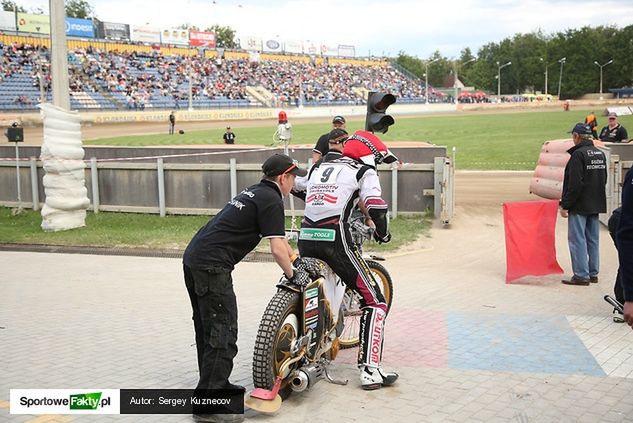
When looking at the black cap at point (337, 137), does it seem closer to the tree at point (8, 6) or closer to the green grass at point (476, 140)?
the green grass at point (476, 140)

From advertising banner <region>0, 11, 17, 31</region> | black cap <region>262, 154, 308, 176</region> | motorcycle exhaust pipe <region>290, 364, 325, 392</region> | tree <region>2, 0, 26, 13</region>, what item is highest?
tree <region>2, 0, 26, 13</region>

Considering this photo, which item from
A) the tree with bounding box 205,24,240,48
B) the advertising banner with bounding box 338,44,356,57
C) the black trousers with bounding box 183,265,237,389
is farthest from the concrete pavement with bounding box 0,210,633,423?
the tree with bounding box 205,24,240,48

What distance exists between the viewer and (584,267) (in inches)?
367

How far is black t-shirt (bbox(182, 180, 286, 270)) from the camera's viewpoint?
5145 millimetres

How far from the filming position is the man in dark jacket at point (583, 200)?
361 inches

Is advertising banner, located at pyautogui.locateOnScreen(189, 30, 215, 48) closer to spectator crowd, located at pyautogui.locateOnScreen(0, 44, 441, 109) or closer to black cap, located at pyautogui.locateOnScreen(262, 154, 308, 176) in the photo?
spectator crowd, located at pyautogui.locateOnScreen(0, 44, 441, 109)

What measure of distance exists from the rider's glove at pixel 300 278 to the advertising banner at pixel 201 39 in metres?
91.2

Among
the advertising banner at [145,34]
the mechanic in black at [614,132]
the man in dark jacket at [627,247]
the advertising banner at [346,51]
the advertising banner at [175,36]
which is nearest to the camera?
the man in dark jacket at [627,247]

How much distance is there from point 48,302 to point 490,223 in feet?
28.7

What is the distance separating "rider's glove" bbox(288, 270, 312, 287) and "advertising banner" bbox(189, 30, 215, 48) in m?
91.2

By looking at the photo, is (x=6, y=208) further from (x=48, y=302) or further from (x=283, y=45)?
(x=283, y=45)

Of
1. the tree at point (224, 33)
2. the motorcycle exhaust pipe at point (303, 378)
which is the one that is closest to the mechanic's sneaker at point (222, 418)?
the motorcycle exhaust pipe at point (303, 378)

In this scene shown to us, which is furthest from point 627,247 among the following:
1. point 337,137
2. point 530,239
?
point 530,239

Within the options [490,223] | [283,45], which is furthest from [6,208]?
[283,45]
